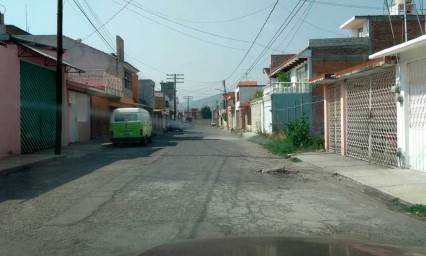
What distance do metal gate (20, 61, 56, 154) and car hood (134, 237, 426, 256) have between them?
16920 millimetres

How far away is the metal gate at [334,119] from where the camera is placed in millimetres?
18219

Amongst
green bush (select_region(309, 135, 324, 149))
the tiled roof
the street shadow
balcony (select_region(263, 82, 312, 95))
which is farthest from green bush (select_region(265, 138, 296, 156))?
the tiled roof

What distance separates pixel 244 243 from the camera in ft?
11.6

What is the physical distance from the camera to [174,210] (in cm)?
780

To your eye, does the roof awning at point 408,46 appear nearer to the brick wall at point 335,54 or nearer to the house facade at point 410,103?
the house facade at point 410,103

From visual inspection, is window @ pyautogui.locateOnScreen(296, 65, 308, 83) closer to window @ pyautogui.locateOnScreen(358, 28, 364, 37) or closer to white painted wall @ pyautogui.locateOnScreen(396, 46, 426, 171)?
window @ pyautogui.locateOnScreen(358, 28, 364, 37)

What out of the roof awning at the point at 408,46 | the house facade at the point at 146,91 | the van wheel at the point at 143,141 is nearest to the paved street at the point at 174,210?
the roof awning at the point at 408,46

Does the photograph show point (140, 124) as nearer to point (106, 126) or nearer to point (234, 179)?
point (106, 126)

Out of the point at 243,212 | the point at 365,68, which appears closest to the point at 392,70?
the point at 365,68

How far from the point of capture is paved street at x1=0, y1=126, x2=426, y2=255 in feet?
20.1

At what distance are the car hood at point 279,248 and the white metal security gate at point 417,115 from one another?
30.6 feet

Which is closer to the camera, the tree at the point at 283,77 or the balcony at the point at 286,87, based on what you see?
A: the balcony at the point at 286,87

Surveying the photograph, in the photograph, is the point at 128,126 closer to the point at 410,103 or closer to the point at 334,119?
the point at 334,119

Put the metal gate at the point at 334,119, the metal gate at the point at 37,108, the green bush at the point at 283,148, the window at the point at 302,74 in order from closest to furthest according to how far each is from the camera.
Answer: the metal gate at the point at 334,119 → the metal gate at the point at 37,108 → the green bush at the point at 283,148 → the window at the point at 302,74
